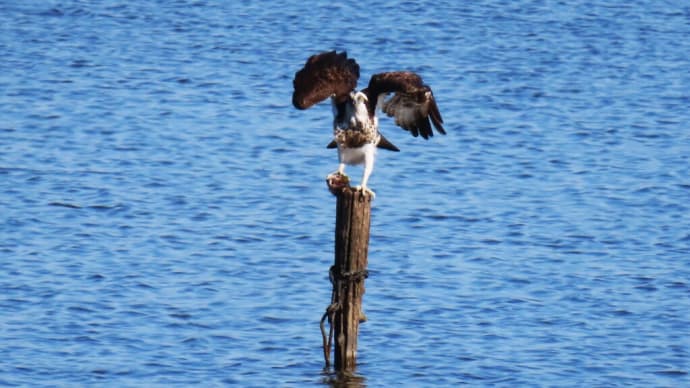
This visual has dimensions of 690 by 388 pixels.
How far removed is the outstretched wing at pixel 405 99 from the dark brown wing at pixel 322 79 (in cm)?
38

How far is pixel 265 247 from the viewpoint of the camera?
62.0 ft

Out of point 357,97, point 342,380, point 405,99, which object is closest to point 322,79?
point 357,97

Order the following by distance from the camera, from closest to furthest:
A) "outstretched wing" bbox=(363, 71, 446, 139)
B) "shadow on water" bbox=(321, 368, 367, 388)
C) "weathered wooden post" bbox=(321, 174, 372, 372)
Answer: "weathered wooden post" bbox=(321, 174, 372, 372) → "outstretched wing" bbox=(363, 71, 446, 139) → "shadow on water" bbox=(321, 368, 367, 388)

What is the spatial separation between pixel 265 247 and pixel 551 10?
16.7 m

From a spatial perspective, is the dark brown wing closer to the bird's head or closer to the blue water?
the bird's head

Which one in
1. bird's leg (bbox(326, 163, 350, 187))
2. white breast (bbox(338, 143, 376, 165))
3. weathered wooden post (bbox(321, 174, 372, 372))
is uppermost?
white breast (bbox(338, 143, 376, 165))

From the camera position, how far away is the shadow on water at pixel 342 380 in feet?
47.1

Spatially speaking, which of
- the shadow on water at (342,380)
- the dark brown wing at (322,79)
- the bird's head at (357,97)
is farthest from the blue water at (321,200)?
the dark brown wing at (322,79)

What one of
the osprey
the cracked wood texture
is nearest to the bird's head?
the osprey

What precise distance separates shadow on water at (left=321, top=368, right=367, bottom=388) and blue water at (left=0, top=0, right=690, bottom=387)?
0.69 feet

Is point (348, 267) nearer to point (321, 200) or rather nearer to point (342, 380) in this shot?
point (342, 380)

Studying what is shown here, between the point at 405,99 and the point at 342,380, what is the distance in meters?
2.88

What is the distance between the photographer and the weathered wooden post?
41.3ft

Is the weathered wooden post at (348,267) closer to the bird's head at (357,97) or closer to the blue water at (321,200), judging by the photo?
the bird's head at (357,97)
